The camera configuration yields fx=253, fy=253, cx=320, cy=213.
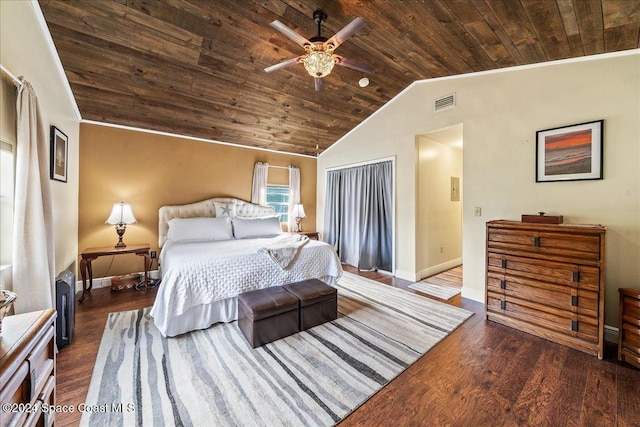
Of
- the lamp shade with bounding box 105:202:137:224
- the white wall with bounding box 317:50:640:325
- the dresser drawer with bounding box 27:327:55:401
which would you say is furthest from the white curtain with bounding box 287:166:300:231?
the dresser drawer with bounding box 27:327:55:401

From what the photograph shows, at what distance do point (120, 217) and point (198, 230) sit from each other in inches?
41.1

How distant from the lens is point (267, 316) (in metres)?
2.26

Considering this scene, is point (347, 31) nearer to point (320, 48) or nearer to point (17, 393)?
point (320, 48)

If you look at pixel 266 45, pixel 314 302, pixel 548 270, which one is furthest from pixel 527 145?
pixel 266 45

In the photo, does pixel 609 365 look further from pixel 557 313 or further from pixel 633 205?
pixel 633 205

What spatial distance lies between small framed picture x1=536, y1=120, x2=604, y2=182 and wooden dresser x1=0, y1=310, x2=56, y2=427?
13.4 ft

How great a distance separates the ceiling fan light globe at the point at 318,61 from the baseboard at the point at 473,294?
3251mm

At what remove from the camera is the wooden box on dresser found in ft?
7.11

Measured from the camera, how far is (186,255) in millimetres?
2736

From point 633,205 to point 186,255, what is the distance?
435 cm

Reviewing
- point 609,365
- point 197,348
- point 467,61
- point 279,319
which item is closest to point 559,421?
point 609,365

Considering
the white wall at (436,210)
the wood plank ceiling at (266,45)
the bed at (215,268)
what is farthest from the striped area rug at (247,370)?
the wood plank ceiling at (266,45)

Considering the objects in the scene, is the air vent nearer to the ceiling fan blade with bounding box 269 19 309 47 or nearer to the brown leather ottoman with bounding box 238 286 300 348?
the ceiling fan blade with bounding box 269 19 309 47

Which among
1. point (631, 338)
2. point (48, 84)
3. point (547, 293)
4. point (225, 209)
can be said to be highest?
point (48, 84)
